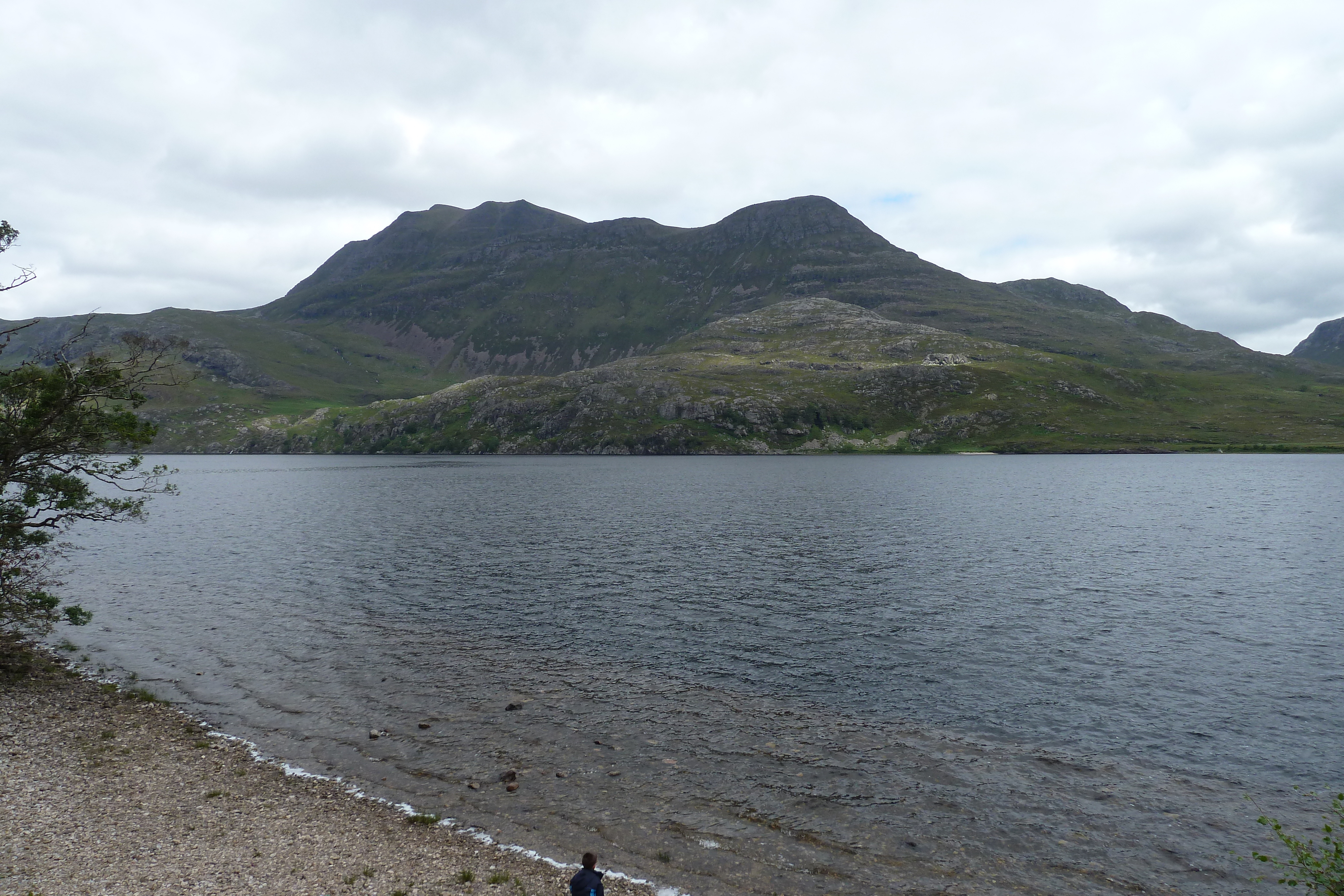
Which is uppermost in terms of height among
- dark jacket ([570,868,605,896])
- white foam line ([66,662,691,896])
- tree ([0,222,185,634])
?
tree ([0,222,185,634])

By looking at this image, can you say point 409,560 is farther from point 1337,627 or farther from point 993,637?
point 1337,627

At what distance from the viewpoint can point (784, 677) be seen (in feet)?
133

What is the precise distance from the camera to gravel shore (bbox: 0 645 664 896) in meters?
20.3

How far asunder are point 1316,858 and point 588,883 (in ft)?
83.9

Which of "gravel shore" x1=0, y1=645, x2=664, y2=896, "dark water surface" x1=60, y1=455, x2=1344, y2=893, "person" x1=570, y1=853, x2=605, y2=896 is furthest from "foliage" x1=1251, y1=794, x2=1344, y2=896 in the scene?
"gravel shore" x1=0, y1=645, x2=664, y2=896

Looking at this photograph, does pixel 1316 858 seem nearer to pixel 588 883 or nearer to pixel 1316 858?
pixel 1316 858

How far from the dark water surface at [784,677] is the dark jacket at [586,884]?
487 cm

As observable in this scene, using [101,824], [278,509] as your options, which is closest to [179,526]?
[278,509]

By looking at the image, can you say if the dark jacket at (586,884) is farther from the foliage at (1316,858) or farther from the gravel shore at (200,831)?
the foliage at (1316,858)

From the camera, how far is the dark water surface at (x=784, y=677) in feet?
83.7

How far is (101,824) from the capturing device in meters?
23.3

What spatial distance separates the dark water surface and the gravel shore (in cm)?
218

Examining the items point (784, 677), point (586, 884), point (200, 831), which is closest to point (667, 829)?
point (586, 884)

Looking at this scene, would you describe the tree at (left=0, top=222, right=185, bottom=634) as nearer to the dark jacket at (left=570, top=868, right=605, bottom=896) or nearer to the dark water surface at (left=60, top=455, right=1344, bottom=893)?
the dark water surface at (left=60, top=455, right=1344, bottom=893)
